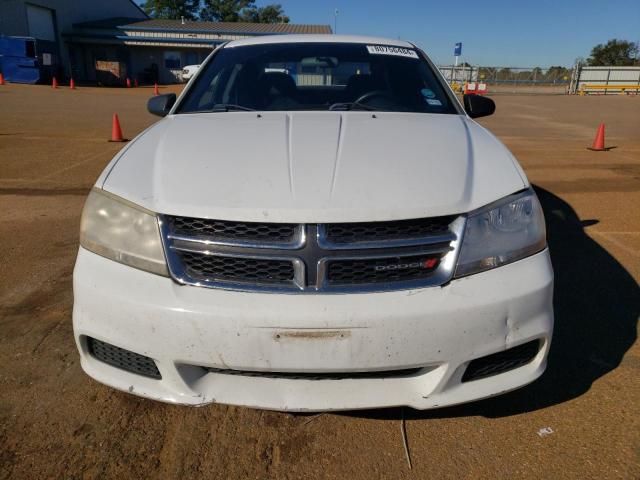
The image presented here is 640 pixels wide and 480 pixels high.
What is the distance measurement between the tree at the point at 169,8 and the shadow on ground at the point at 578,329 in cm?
7287

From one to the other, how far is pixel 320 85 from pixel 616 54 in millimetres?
68116

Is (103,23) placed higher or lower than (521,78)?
higher

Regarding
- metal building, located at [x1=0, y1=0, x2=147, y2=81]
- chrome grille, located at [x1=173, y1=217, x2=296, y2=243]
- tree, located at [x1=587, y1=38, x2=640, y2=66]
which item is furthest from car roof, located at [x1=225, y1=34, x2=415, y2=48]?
tree, located at [x1=587, y1=38, x2=640, y2=66]

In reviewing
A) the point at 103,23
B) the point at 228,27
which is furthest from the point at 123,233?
the point at 103,23

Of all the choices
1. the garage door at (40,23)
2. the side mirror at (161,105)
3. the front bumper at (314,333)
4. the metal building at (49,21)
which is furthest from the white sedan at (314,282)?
the garage door at (40,23)

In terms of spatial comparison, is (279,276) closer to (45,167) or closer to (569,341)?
(569,341)

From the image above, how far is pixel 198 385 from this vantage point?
1853 millimetres

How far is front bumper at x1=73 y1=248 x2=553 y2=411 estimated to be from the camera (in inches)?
67.2

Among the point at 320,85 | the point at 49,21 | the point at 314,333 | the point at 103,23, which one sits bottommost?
the point at 314,333

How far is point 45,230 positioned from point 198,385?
348 cm

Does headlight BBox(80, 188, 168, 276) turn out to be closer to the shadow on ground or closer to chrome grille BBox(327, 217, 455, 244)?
chrome grille BBox(327, 217, 455, 244)

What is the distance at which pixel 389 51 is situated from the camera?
3.56 metres

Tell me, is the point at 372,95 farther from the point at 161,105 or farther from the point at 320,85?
the point at 161,105

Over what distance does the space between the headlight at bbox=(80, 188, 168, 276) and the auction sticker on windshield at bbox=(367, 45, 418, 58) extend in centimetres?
223
